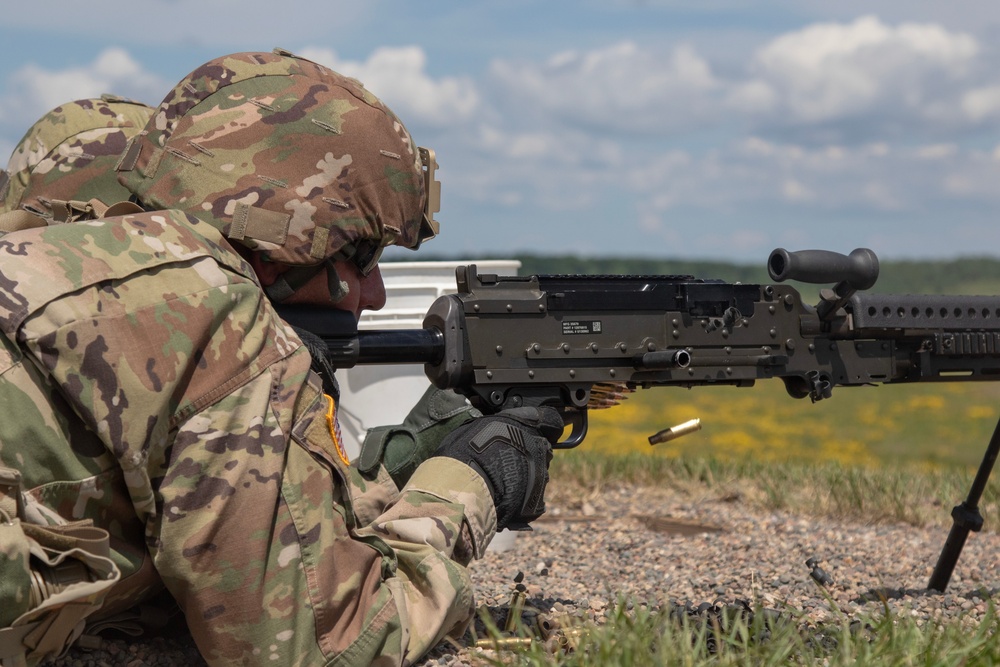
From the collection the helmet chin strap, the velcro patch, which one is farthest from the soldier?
the helmet chin strap

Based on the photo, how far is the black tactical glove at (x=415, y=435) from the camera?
372cm

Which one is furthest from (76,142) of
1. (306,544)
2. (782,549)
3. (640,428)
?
(640,428)

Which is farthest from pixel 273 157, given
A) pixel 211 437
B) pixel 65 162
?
pixel 65 162

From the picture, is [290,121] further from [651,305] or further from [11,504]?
[651,305]

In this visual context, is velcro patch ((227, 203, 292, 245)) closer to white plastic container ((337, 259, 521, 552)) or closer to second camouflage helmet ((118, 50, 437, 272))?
second camouflage helmet ((118, 50, 437, 272))

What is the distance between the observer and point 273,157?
2.93 m

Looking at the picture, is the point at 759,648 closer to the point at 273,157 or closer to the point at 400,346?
the point at 400,346

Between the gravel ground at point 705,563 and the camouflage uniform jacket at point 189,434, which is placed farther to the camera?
the gravel ground at point 705,563

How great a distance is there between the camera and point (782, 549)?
522 centimetres

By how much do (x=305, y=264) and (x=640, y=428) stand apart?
52.7ft

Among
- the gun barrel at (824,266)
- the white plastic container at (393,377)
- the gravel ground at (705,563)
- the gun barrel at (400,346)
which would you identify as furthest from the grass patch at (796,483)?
the gun barrel at (400,346)

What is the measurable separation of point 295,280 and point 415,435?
95 centimetres

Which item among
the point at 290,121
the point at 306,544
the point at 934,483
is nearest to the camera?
the point at 306,544

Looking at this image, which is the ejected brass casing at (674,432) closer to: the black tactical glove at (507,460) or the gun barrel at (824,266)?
the gun barrel at (824,266)
